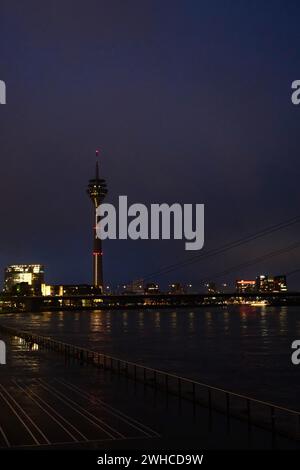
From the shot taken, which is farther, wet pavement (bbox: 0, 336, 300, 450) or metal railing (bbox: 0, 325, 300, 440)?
metal railing (bbox: 0, 325, 300, 440)

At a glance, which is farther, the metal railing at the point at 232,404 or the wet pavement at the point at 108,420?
the metal railing at the point at 232,404

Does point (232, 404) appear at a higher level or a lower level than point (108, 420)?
lower

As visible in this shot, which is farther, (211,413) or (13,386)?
(13,386)

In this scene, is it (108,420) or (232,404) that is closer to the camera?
(108,420)

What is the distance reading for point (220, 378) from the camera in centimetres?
3875

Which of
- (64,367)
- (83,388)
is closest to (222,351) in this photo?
(64,367)

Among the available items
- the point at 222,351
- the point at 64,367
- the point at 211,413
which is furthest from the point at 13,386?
the point at 222,351

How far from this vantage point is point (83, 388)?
27.7 meters

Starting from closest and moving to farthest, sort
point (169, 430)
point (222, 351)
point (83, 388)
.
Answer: point (169, 430) < point (83, 388) < point (222, 351)

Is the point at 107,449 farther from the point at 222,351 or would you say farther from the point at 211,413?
the point at 222,351

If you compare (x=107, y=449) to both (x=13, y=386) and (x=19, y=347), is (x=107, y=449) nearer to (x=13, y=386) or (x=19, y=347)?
(x=13, y=386)
